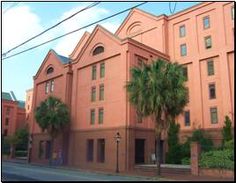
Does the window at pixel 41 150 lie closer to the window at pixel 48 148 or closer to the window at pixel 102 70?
the window at pixel 48 148

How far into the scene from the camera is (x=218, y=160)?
1044 inches

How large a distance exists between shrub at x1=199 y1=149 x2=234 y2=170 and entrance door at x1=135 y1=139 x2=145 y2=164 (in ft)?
32.5

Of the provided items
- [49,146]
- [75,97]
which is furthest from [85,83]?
[49,146]

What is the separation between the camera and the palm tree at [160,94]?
26031 mm

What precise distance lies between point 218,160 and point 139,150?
11.9m

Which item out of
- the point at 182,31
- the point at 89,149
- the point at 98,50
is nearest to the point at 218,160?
the point at 89,149

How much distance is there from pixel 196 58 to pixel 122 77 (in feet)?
34.6

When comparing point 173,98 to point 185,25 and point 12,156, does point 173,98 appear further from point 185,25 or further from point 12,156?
point 12,156

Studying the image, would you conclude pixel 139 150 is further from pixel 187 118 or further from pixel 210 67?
pixel 210 67

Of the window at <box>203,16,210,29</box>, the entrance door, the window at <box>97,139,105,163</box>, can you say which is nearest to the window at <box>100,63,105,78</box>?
the window at <box>97,139,105,163</box>

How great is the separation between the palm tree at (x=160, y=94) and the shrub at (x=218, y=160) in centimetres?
401

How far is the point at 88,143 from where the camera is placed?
Result: 39.1 metres

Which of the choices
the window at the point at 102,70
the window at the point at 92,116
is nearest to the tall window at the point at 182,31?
the window at the point at 102,70

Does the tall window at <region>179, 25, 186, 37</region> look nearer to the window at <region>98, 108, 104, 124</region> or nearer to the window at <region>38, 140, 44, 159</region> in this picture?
the window at <region>98, 108, 104, 124</region>
